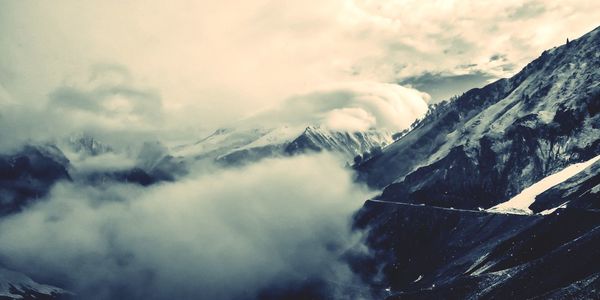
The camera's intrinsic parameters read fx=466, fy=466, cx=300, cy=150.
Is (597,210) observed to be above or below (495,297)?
above

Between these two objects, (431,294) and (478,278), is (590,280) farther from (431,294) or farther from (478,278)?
(431,294)

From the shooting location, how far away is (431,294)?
192875mm

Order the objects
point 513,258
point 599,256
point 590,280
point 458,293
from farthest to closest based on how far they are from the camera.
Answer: point 513,258 → point 458,293 → point 599,256 → point 590,280

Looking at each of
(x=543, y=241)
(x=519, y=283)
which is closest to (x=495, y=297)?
(x=519, y=283)

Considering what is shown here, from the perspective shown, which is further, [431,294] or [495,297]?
[431,294]

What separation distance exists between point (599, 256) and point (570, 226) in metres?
47.8

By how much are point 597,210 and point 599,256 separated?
59.6 meters

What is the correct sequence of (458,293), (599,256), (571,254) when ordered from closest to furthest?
1. (599,256)
2. (571,254)
3. (458,293)

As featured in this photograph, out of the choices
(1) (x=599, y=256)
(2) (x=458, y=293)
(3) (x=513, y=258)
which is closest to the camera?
(1) (x=599, y=256)

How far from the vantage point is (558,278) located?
485 feet

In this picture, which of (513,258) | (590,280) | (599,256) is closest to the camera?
(590,280)

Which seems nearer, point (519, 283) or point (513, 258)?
point (519, 283)

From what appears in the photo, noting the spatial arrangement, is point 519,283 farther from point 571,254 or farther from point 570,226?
point 570,226

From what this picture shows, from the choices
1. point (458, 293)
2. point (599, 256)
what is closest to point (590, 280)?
point (599, 256)
